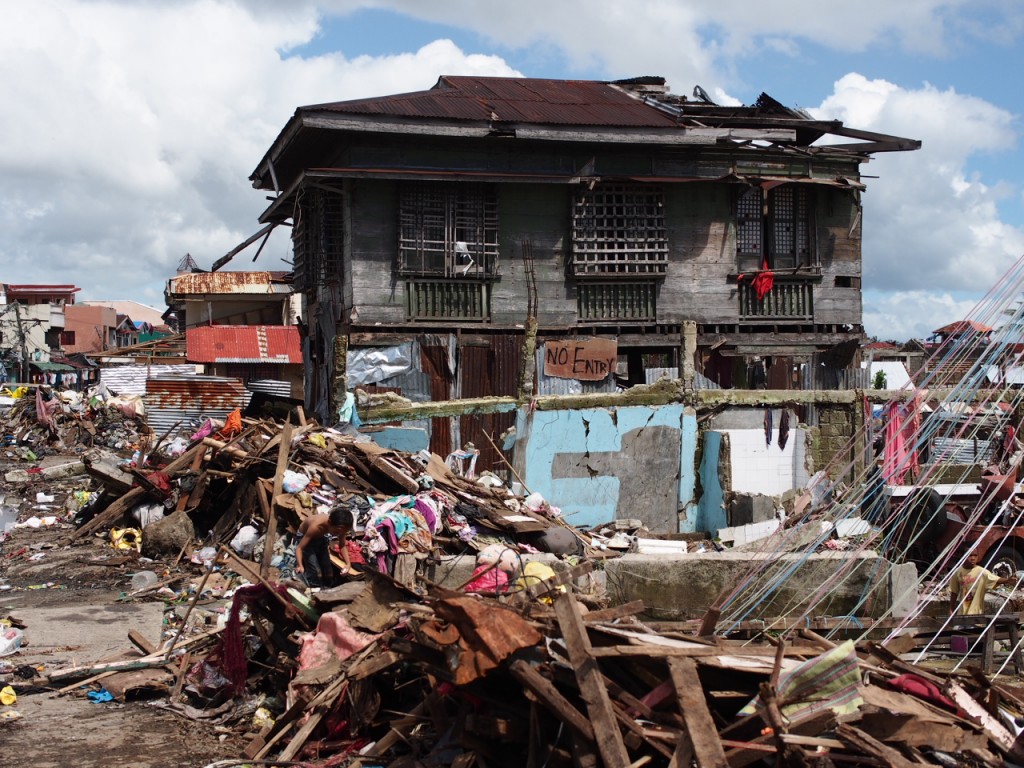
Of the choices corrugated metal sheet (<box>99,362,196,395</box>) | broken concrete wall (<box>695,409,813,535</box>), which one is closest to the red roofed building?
corrugated metal sheet (<box>99,362,196,395</box>)

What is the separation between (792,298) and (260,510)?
11196mm

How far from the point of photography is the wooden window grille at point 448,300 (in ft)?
55.1

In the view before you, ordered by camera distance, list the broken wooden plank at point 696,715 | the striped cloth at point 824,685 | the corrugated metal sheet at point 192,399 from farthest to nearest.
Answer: the corrugated metal sheet at point 192,399 < the striped cloth at point 824,685 < the broken wooden plank at point 696,715

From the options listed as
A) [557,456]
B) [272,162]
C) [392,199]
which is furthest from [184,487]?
[272,162]

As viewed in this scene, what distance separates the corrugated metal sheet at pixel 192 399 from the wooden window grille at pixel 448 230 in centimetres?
718

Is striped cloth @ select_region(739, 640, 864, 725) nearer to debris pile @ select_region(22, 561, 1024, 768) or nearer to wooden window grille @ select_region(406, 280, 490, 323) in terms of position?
debris pile @ select_region(22, 561, 1024, 768)

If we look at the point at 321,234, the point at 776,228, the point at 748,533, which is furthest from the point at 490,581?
the point at 776,228

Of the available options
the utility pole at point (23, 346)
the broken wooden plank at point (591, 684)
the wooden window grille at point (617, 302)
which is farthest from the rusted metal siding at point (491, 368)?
the utility pole at point (23, 346)

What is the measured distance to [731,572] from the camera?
9.48 meters

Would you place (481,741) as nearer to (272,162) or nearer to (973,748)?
(973,748)

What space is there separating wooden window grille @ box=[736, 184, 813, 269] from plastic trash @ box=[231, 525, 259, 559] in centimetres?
1078

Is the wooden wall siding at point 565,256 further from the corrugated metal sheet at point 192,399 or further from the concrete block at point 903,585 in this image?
the concrete block at point 903,585

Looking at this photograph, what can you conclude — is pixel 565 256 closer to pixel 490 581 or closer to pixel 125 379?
pixel 490 581

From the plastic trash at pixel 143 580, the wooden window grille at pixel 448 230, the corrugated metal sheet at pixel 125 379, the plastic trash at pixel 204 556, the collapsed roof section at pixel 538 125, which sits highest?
the collapsed roof section at pixel 538 125
